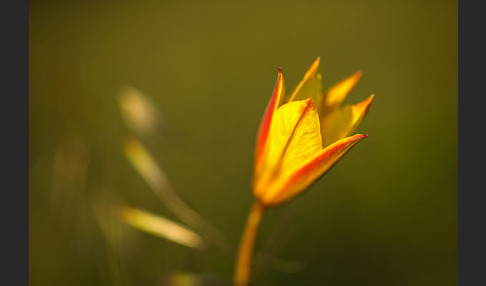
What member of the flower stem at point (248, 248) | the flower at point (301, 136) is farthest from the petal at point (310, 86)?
the flower stem at point (248, 248)

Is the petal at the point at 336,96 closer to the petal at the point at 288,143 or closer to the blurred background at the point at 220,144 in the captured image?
the petal at the point at 288,143

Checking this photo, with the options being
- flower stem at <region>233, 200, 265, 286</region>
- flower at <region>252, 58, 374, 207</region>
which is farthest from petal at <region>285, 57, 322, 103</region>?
flower stem at <region>233, 200, 265, 286</region>

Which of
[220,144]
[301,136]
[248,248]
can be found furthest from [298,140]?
[220,144]

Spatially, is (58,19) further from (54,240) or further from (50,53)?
(54,240)

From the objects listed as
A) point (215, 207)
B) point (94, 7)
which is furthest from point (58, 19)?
point (215, 207)

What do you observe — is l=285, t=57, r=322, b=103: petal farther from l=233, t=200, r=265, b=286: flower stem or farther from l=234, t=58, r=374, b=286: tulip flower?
l=233, t=200, r=265, b=286: flower stem

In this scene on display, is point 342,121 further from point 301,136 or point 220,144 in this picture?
point 220,144

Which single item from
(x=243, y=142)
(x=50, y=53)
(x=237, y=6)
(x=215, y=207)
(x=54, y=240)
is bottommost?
(x=54, y=240)
